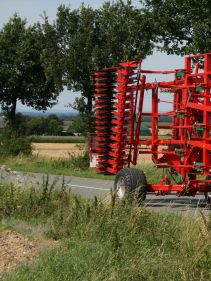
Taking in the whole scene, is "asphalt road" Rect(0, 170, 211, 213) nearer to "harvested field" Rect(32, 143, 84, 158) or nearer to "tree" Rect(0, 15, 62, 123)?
"harvested field" Rect(32, 143, 84, 158)

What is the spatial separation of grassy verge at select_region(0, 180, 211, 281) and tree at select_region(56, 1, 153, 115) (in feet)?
72.2

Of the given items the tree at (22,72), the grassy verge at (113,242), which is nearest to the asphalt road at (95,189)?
the grassy verge at (113,242)

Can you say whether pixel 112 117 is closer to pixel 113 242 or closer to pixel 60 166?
pixel 113 242

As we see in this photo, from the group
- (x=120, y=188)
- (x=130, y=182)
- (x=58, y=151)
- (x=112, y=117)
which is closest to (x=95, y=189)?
(x=112, y=117)

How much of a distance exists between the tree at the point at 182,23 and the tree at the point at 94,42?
1.58 metres

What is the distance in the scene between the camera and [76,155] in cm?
2783

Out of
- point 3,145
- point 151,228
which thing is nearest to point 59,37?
point 3,145

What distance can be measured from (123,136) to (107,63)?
1866cm

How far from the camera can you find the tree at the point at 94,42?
31.1m

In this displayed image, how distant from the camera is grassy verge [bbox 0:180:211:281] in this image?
19.9ft

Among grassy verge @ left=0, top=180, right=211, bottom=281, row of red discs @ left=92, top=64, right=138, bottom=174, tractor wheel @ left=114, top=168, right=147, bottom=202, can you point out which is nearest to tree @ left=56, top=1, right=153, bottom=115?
row of red discs @ left=92, top=64, right=138, bottom=174

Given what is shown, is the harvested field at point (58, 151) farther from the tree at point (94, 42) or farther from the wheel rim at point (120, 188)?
the wheel rim at point (120, 188)

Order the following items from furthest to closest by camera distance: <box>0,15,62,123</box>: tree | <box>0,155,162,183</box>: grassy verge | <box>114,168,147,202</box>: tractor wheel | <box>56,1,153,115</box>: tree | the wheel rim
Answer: <box>0,15,62,123</box>: tree < <box>56,1,153,115</box>: tree < <box>0,155,162,183</box>: grassy verge < the wheel rim < <box>114,168,147,202</box>: tractor wheel

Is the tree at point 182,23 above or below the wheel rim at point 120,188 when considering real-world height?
above
